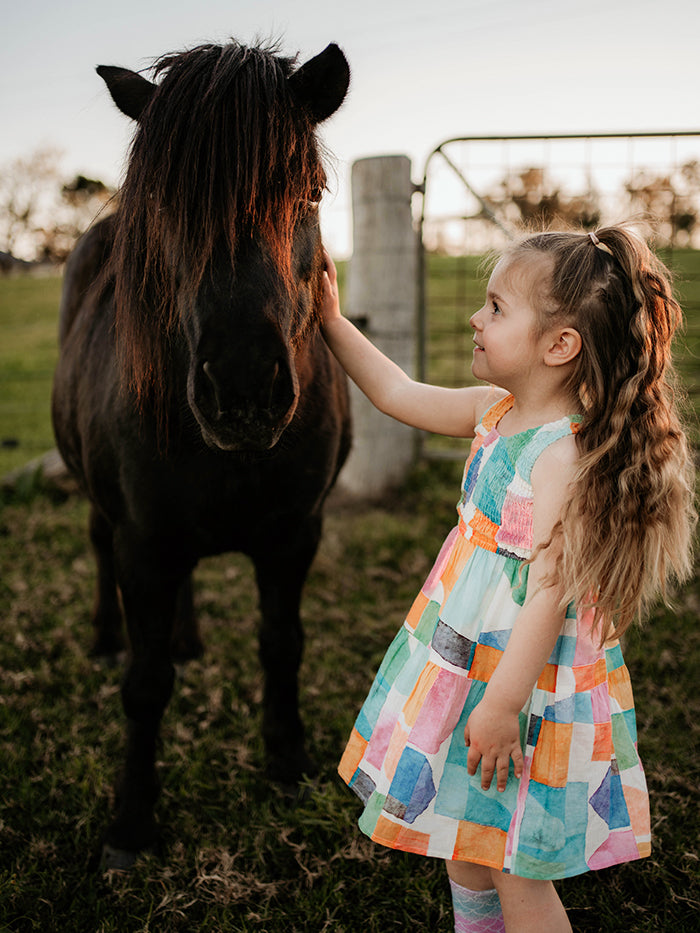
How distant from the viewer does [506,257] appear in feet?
4.71

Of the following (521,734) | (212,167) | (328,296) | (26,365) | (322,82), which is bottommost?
(521,734)

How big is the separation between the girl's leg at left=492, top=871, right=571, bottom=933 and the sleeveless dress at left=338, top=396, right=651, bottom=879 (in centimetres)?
7

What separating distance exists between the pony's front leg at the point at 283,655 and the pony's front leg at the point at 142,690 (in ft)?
1.16

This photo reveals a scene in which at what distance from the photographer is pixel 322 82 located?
1644 millimetres

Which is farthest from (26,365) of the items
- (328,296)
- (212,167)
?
(212,167)

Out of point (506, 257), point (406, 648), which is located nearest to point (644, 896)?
point (406, 648)

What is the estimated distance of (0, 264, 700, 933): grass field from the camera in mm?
1827

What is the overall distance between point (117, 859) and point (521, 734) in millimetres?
1367

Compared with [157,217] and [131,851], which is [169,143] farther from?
[131,851]

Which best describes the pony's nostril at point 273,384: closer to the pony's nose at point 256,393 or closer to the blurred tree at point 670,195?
the pony's nose at point 256,393

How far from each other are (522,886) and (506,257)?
129cm

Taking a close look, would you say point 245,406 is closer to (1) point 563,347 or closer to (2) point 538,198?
(1) point 563,347

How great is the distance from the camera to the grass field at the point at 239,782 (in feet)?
5.99

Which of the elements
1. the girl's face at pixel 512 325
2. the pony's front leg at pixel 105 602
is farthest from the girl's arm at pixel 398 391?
the pony's front leg at pixel 105 602
